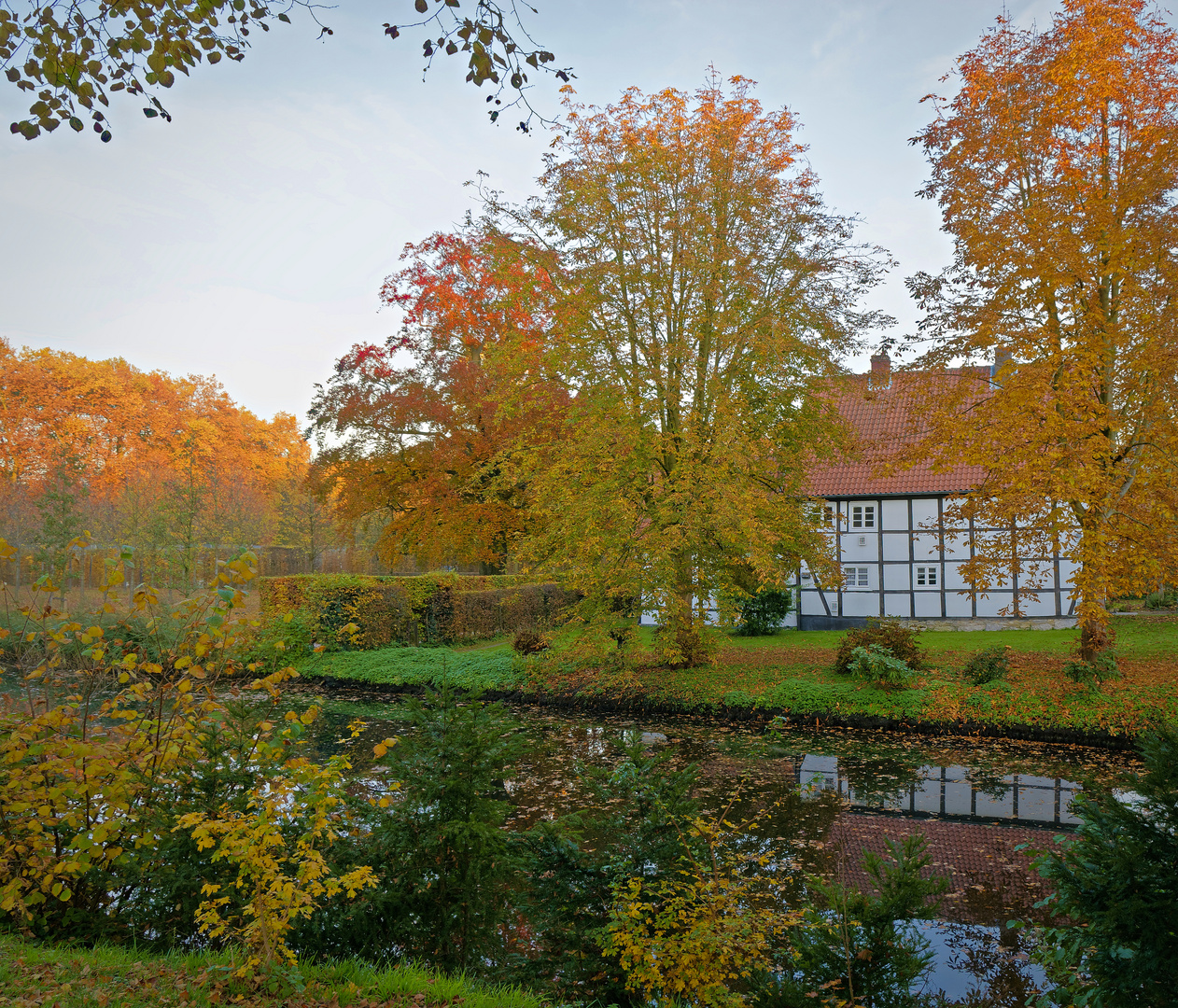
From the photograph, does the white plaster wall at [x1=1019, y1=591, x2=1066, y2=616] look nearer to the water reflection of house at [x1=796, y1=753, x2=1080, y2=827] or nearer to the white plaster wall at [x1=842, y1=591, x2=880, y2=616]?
the white plaster wall at [x1=842, y1=591, x2=880, y2=616]

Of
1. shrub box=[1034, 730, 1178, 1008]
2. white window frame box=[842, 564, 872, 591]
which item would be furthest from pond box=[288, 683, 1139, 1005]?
white window frame box=[842, 564, 872, 591]

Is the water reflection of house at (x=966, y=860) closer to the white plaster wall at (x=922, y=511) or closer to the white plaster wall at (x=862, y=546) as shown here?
the white plaster wall at (x=862, y=546)

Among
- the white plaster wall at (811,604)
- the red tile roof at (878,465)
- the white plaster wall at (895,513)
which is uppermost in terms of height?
the red tile roof at (878,465)

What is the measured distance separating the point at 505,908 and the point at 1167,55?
1557 centimetres

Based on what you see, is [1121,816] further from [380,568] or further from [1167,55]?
[380,568]

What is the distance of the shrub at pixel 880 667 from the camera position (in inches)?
522

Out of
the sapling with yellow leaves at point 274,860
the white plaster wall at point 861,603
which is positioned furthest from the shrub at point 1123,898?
the white plaster wall at point 861,603

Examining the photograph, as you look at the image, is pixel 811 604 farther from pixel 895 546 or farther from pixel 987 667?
pixel 987 667

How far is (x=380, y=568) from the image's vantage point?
31875mm

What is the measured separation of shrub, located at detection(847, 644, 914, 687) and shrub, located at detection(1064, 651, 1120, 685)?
2382 millimetres

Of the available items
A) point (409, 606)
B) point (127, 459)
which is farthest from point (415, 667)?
point (127, 459)

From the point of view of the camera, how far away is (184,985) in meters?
3.44

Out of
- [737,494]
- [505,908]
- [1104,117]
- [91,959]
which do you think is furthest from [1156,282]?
[91,959]

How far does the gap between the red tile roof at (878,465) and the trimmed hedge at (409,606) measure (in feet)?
26.2
